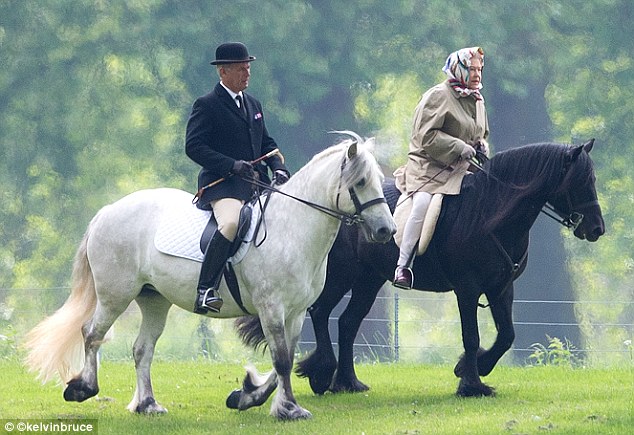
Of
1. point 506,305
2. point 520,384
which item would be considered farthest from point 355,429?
point 520,384

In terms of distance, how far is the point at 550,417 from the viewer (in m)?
9.95

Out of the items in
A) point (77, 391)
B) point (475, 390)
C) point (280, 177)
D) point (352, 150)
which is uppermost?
point (352, 150)

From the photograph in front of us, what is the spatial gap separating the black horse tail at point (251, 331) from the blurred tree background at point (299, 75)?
45.3ft

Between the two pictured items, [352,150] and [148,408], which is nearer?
[352,150]

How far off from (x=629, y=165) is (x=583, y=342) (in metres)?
3.82

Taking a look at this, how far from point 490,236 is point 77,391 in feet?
12.0

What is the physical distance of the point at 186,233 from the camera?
10727 millimetres

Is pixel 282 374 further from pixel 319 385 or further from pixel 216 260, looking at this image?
pixel 319 385

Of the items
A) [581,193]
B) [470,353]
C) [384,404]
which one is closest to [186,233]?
[384,404]

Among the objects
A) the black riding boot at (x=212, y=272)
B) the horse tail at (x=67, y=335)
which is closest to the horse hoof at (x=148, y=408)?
the horse tail at (x=67, y=335)

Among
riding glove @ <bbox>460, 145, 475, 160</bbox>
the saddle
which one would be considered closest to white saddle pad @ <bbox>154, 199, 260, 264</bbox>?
the saddle

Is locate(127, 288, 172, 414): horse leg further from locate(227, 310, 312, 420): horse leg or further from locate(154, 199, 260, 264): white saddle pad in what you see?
locate(227, 310, 312, 420): horse leg

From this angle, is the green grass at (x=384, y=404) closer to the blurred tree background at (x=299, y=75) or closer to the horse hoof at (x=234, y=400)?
the horse hoof at (x=234, y=400)

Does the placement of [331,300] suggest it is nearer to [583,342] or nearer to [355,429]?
[355,429]
